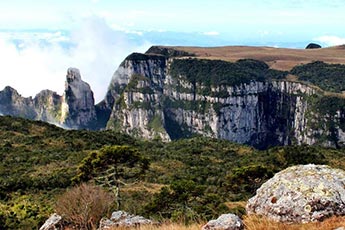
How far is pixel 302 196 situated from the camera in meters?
9.00

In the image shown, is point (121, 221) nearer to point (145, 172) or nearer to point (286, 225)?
point (286, 225)

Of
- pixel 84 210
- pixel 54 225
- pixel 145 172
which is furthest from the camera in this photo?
pixel 145 172

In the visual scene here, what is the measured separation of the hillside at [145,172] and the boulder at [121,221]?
6.60m

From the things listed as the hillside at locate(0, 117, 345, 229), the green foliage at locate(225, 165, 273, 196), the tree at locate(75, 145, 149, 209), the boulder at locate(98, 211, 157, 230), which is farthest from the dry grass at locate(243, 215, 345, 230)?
the green foliage at locate(225, 165, 273, 196)

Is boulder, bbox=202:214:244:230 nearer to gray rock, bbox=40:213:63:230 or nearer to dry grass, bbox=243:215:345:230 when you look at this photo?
dry grass, bbox=243:215:345:230

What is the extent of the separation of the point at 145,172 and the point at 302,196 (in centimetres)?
4159

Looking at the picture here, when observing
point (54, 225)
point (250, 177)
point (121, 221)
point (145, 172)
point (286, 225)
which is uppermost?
point (286, 225)

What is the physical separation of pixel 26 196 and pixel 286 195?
3867cm

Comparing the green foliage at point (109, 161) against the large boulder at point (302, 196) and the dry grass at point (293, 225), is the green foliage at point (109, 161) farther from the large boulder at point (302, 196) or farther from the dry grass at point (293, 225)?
the dry grass at point (293, 225)

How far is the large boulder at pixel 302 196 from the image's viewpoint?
28.8 feet

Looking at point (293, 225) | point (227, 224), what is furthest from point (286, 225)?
point (227, 224)

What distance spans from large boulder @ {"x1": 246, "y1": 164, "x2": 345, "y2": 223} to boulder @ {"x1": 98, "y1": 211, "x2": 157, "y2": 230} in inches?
136

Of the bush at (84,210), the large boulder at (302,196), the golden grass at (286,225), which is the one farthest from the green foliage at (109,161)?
the golden grass at (286,225)

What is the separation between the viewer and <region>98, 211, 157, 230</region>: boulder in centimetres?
1196
